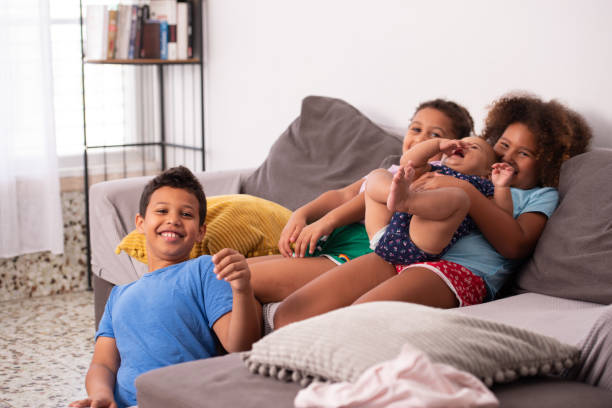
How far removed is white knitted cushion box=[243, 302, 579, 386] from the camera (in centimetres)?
103

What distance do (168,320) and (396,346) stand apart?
2.21ft

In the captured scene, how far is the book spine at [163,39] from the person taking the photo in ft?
11.2

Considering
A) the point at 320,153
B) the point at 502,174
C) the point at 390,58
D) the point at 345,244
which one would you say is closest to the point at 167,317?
the point at 345,244

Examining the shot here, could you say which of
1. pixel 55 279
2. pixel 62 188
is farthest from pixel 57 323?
pixel 62 188

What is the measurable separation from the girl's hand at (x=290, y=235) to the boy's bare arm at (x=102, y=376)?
1.70ft

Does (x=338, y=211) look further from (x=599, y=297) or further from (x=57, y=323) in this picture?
(x=57, y=323)

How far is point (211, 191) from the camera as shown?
8.63ft

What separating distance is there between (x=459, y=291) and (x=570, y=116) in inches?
23.7

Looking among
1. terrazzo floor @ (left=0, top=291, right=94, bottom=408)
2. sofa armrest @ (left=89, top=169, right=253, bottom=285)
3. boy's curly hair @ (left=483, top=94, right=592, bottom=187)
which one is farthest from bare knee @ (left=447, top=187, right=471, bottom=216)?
terrazzo floor @ (left=0, top=291, right=94, bottom=408)

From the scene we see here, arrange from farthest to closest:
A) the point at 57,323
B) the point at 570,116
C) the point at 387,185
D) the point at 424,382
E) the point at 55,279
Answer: the point at 55,279 → the point at 57,323 → the point at 570,116 → the point at 387,185 → the point at 424,382

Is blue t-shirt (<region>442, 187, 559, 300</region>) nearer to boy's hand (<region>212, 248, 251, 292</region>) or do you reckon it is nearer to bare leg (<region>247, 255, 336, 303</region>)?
bare leg (<region>247, 255, 336, 303</region>)

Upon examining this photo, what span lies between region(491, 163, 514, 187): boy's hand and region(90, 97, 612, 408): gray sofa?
0.46 ft

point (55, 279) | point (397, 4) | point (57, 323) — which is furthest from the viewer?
point (55, 279)

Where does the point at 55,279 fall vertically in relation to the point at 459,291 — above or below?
below
